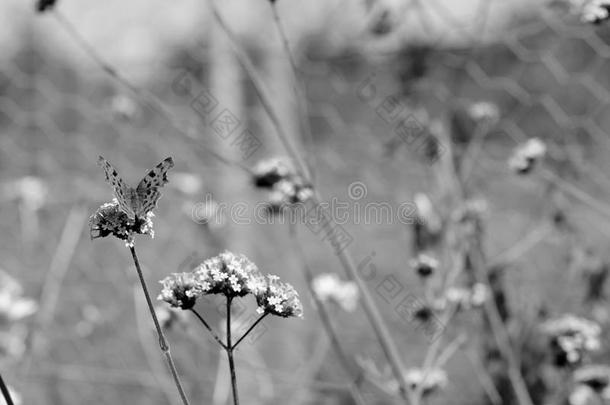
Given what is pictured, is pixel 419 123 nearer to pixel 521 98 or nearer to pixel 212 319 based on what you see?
pixel 521 98

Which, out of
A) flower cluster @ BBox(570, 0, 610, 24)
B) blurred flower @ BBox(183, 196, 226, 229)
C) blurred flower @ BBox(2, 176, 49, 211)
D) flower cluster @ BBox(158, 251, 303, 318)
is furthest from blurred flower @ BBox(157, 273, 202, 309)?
blurred flower @ BBox(2, 176, 49, 211)

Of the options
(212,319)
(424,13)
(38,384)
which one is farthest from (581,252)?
(38,384)

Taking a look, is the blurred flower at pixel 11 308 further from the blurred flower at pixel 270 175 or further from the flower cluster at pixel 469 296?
the flower cluster at pixel 469 296

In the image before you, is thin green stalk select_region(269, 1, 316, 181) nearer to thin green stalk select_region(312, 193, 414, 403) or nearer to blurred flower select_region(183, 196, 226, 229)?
thin green stalk select_region(312, 193, 414, 403)

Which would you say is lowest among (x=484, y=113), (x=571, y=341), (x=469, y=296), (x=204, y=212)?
(x=571, y=341)

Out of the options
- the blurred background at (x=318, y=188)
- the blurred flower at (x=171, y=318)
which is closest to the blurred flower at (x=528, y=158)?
the blurred background at (x=318, y=188)

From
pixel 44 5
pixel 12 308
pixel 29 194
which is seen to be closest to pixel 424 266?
pixel 44 5

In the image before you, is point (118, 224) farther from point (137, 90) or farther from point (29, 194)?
point (29, 194)
